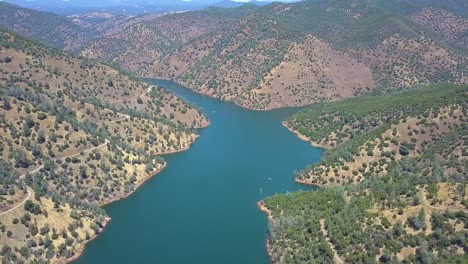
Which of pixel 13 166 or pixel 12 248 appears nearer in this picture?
pixel 12 248

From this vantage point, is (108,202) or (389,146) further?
(389,146)

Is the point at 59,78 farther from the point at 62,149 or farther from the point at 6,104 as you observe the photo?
the point at 62,149

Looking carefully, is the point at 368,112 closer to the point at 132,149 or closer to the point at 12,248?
the point at 132,149

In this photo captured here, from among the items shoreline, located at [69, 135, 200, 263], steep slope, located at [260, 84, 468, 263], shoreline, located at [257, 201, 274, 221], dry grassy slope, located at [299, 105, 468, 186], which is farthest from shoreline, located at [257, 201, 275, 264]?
shoreline, located at [69, 135, 200, 263]

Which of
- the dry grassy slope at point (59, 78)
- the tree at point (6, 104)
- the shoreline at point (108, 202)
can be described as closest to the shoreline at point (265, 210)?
the shoreline at point (108, 202)

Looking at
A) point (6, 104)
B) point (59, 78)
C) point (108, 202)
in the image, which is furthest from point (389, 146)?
point (59, 78)

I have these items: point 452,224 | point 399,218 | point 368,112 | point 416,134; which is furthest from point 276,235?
point 368,112
